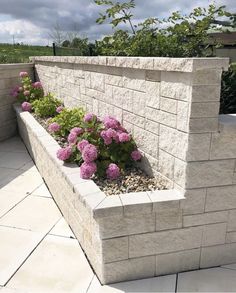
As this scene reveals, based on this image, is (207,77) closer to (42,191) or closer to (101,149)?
(101,149)

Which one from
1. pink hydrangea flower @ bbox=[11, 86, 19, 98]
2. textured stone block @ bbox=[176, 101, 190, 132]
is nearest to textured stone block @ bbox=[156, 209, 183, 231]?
textured stone block @ bbox=[176, 101, 190, 132]

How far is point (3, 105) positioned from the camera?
6.12m

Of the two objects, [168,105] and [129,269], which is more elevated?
[168,105]

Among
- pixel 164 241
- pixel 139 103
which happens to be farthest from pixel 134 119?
pixel 164 241

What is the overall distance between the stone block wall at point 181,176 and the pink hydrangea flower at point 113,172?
29 centimetres

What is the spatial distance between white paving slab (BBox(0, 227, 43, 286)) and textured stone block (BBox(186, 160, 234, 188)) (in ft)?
4.92

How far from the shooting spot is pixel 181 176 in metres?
2.14

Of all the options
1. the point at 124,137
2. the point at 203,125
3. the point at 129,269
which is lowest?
the point at 129,269

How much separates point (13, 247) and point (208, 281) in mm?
1648

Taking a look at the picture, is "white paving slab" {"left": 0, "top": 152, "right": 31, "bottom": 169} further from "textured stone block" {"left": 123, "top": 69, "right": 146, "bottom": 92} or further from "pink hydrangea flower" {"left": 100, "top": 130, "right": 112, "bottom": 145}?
"textured stone block" {"left": 123, "top": 69, "right": 146, "bottom": 92}

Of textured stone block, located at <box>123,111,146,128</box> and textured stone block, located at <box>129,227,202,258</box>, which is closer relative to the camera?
textured stone block, located at <box>129,227,202,258</box>

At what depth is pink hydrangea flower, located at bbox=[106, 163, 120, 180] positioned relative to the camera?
2.54m

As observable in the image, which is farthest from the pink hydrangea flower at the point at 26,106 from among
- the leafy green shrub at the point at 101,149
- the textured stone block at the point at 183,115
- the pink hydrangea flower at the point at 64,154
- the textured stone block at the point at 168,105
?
the textured stone block at the point at 183,115

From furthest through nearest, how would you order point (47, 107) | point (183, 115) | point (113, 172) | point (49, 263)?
point (47, 107), point (113, 172), point (49, 263), point (183, 115)
